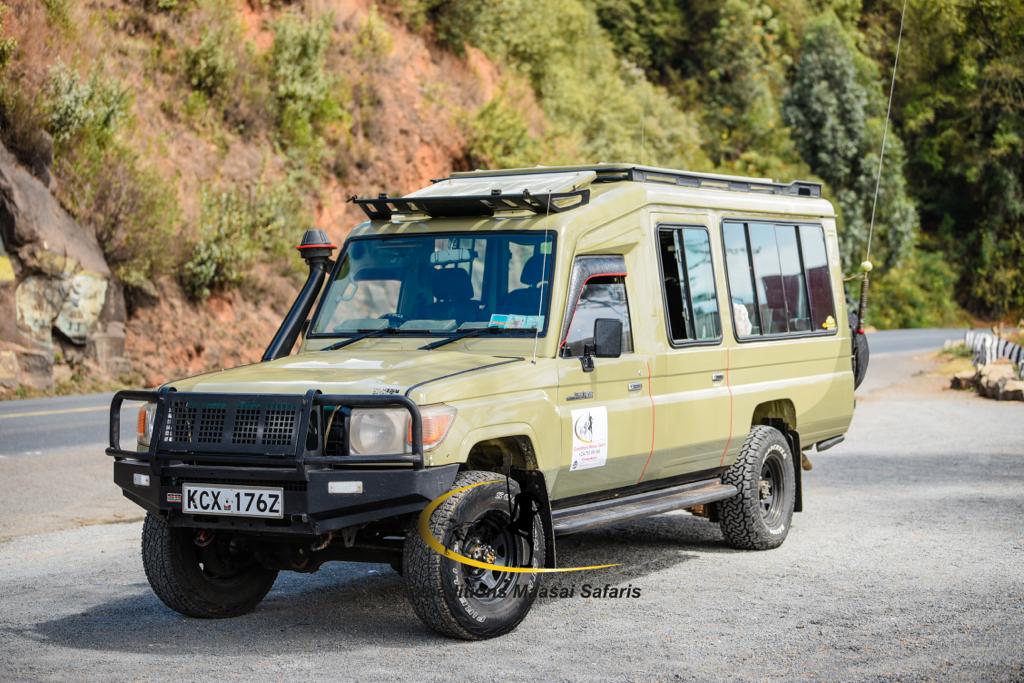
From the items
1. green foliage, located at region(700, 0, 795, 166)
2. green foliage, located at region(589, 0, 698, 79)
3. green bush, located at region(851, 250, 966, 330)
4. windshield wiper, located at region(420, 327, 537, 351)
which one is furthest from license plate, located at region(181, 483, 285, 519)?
green foliage, located at region(589, 0, 698, 79)

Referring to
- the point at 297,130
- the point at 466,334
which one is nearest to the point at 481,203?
the point at 466,334

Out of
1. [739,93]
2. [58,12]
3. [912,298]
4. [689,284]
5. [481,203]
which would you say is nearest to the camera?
[481,203]

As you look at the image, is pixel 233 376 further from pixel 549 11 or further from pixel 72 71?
pixel 549 11

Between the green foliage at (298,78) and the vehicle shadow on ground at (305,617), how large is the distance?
20489 mm

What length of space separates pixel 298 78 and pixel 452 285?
2169 cm

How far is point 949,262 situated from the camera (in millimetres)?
58094

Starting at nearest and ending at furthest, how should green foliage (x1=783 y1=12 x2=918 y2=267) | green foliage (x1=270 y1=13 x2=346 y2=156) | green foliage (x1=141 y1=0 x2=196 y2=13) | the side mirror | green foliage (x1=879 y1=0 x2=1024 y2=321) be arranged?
the side mirror, green foliage (x1=141 y1=0 x2=196 y2=13), green foliage (x1=270 y1=13 x2=346 y2=156), green foliage (x1=783 y1=12 x2=918 y2=267), green foliage (x1=879 y1=0 x2=1024 y2=321)

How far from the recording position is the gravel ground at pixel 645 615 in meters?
6.08

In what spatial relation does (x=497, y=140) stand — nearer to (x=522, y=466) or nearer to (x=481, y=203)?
(x=481, y=203)

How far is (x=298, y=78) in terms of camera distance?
28422mm

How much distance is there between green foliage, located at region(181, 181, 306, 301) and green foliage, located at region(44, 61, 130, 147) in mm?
2325

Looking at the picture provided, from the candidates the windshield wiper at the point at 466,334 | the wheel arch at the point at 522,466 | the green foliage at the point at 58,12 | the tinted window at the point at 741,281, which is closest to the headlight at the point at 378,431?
the wheel arch at the point at 522,466

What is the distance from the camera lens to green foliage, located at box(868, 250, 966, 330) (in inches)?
2040

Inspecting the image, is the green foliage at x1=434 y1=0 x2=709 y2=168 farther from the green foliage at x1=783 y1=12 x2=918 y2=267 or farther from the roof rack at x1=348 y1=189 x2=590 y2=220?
the roof rack at x1=348 y1=189 x2=590 y2=220
